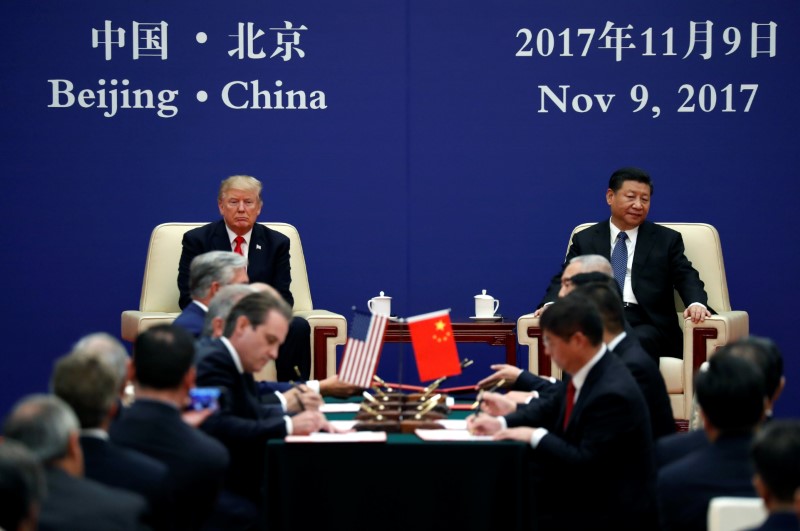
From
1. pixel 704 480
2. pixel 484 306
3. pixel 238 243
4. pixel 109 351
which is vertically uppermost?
pixel 238 243

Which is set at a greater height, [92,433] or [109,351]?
[109,351]

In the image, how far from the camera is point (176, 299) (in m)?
7.64

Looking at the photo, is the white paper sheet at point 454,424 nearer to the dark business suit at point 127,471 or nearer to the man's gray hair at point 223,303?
the man's gray hair at point 223,303

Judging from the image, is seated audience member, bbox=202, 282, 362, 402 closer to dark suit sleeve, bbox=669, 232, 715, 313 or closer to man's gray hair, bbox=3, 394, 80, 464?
man's gray hair, bbox=3, 394, 80, 464

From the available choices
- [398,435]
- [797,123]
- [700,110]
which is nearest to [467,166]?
[700,110]

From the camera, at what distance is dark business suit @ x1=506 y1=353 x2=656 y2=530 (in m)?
4.21

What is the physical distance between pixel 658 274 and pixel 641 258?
5.3 inches

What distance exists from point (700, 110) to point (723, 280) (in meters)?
1.26

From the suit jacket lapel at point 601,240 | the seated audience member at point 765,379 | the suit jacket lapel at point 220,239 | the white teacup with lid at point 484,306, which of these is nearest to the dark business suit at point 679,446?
the seated audience member at point 765,379

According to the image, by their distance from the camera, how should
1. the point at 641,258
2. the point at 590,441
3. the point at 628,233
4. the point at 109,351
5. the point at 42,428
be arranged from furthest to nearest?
1. the point at 628,233
2. the point at 641,258
3. the point at 590,441
4. the point at 109,351
5. the point at 42,428

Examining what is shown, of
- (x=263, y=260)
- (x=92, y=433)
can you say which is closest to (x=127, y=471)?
(x=92, y=433)

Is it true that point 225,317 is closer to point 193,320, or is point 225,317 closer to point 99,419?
point 193,320

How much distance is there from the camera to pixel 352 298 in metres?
8.44

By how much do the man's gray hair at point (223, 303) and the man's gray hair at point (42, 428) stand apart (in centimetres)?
212
